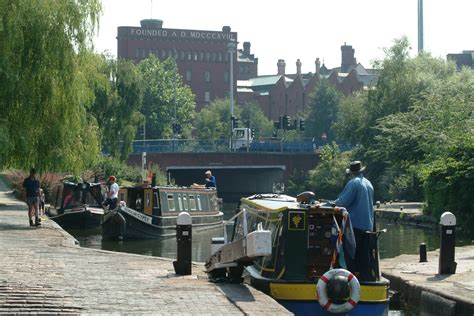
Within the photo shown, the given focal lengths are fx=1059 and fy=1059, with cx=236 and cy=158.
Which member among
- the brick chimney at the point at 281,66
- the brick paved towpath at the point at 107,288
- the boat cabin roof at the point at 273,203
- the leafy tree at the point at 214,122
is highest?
the brick chimney at the point at 281,66

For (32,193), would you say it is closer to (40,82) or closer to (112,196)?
(40,82)

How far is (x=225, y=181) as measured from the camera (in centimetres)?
10025

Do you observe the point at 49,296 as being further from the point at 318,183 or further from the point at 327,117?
the point at 327,117

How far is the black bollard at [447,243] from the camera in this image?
60.8 ft

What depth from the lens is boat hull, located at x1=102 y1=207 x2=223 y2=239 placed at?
37.0 meters

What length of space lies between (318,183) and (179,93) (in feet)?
170

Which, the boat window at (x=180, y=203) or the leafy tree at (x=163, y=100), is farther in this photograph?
the leafy tree at (x=163, y=100)

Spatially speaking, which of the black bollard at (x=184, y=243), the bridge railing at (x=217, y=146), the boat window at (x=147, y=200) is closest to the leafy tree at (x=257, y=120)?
the bridge railing at (x=217, y=146)

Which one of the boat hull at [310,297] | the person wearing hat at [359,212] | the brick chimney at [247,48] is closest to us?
the boat hull at [310,297]

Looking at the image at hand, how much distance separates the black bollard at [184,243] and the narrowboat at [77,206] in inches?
943

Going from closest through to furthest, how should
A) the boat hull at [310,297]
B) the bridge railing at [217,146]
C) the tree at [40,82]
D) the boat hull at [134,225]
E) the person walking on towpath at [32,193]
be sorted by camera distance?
the boat hull at [310,297] → the tree at [40,82] → the person walking on towpath at [32,193] → the boat hull at [134,225] → the bridge railing at [217,146]

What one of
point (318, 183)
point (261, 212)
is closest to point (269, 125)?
point (318, 183)

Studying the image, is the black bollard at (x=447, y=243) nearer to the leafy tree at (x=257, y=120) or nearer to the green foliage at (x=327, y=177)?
the green foliage at (x=327, y=177)

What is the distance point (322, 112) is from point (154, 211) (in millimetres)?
83680
